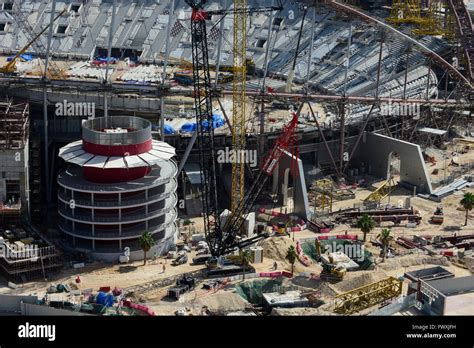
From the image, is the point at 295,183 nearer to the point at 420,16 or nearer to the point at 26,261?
the point at 26,261

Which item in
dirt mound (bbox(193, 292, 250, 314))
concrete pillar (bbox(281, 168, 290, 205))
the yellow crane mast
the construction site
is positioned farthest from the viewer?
concrete pillar (bbox(281, 168, 290, 205))

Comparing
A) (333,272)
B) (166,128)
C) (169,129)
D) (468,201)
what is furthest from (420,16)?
(333,272)

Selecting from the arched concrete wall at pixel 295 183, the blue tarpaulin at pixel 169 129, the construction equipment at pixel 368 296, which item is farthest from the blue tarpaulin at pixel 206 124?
the construction equipment at pixel 368 296

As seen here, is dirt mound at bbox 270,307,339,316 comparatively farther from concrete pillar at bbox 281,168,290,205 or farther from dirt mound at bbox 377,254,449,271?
concrete pillar at bbox 281,168,290,205

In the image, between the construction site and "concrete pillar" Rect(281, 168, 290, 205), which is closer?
the construction site

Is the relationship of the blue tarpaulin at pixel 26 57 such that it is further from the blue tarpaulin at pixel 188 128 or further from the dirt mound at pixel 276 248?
the dirt mound at pixel 276 248

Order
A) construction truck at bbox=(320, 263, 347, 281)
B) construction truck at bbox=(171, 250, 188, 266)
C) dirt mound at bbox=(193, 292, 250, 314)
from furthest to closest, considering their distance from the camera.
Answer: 1. construction truck at bbox=(171, 250, 188, 266)
2. construction truck at bbox=(320, 263, 347, 281)
3. dirt mound at bbox=(193, 292, 250, 314)

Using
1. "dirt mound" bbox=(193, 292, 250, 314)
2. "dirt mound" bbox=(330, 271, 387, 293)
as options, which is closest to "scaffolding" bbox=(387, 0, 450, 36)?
"dirt mound" bbox=(330, 271, 387, 293)
